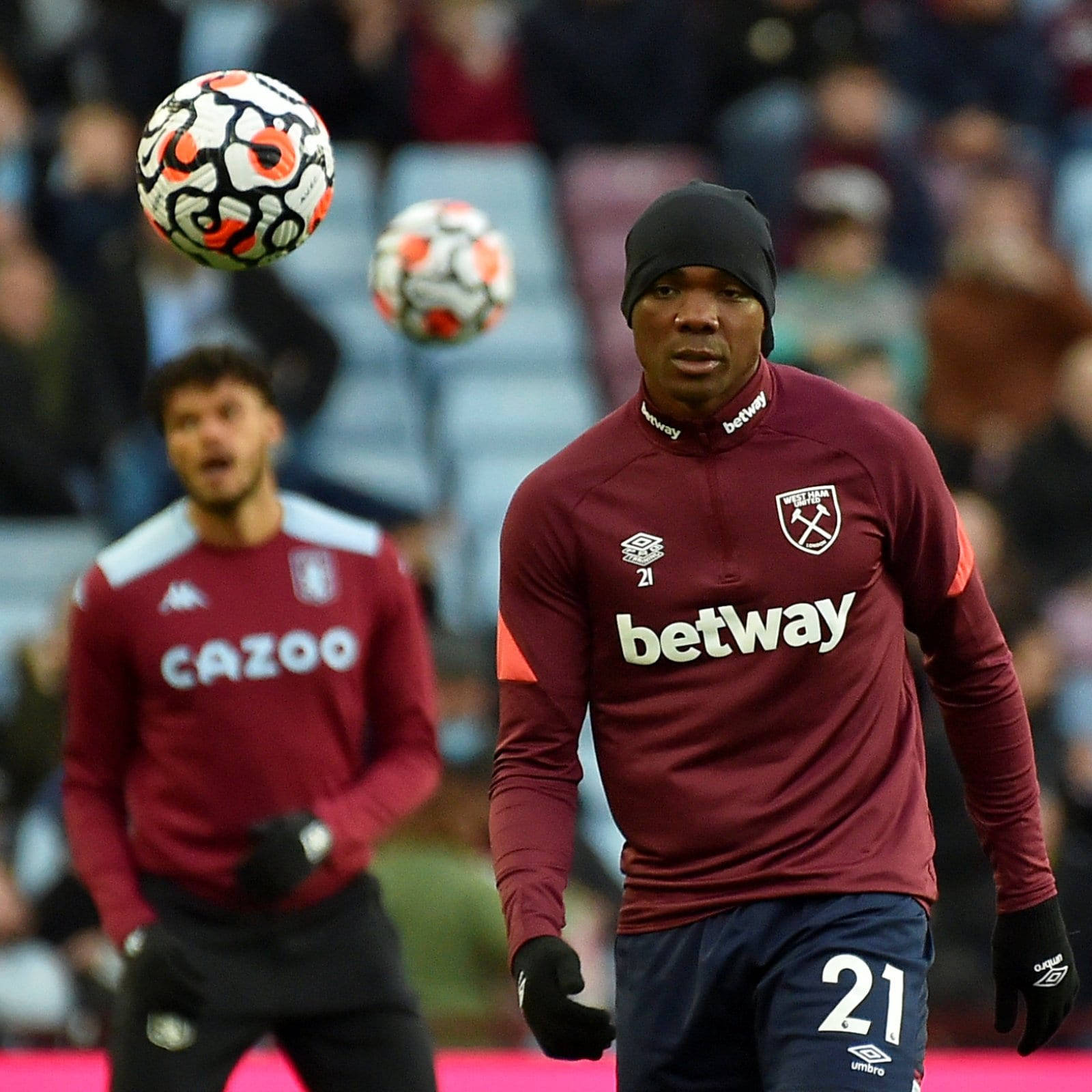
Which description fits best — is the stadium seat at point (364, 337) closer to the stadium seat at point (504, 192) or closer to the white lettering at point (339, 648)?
the stadium seat at point (504, 192)

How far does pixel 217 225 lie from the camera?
17.5 feet

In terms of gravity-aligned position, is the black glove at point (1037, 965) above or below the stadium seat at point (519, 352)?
below

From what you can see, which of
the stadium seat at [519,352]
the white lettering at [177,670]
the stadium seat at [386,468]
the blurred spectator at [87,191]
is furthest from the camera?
the stadium seat at [519,352]

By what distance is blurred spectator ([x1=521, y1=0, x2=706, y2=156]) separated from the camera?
461 inches

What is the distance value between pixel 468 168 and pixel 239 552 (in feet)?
20.5

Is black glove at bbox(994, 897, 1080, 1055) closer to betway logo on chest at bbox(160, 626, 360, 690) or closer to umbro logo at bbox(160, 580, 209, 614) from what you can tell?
betway logo on chest at bbox(160, 626, 360, 690)

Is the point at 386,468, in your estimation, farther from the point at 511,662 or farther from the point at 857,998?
the point at 857,998

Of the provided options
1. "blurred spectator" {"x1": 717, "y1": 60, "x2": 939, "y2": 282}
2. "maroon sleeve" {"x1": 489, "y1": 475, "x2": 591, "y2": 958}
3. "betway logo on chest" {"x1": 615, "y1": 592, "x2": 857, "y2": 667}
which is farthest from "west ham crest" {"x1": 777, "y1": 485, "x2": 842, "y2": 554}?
"blurred spectator" {"x1": 717, "y1": 60, "x2": 939, "y2": 282}

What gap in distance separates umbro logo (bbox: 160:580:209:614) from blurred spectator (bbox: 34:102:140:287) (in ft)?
17.7

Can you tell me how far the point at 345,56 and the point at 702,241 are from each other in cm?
766

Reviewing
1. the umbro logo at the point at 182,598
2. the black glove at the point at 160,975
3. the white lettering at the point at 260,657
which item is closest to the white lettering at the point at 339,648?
the white lettering at the point at 260,657

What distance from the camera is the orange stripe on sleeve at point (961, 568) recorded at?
4.45m

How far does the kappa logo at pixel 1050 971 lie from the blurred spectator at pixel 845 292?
19.3ft

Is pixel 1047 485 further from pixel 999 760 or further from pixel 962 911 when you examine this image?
pixel 999 760
